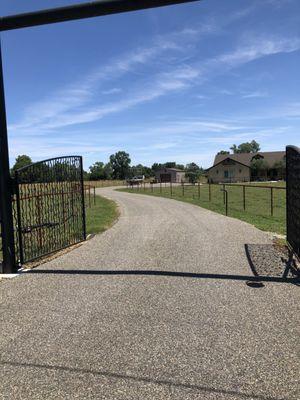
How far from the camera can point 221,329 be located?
453 cm

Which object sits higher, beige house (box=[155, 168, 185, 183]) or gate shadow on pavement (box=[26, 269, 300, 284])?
beige house (box=[155, 168, 185, 183])

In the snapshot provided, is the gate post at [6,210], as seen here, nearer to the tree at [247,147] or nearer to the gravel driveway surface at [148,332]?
the gravel driveway surface at [148,332]

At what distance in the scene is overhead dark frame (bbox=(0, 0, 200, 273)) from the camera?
616cm

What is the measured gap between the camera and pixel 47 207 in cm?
983

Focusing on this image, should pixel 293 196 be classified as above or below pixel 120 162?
below

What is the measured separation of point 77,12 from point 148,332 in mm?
4716

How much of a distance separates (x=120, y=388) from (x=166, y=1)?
16.5ft

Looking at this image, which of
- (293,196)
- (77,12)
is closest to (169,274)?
(293,196)

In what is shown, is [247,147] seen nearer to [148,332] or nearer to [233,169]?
[233,169]

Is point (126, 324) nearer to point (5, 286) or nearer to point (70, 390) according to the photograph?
point (70, 390)

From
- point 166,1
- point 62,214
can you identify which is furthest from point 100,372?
point 62,214

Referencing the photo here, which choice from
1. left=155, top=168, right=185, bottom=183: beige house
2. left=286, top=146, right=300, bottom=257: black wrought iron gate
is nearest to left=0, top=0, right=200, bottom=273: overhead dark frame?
left=286, top=146, right=300, bottom=257: black wrought iron gate

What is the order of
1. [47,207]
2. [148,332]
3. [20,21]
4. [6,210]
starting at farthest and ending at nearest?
[47,207] → [6,210] → [20,21] → [148,332]

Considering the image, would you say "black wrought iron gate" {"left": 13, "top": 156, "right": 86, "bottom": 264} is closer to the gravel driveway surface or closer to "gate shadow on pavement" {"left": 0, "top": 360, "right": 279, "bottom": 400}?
the gravel driveway surface
